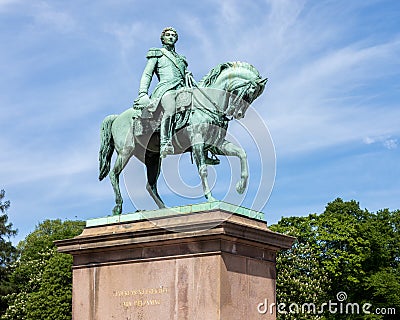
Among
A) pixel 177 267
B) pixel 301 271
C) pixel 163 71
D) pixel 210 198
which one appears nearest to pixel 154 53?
pixel 163 71

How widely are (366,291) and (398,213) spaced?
710 centimetres

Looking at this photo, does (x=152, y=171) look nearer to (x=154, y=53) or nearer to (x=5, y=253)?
(x=154, y=53)

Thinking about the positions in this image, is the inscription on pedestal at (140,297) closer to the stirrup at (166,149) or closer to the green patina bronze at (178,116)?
the green patina bronze at (178,116)

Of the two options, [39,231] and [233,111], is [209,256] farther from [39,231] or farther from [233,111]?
[39,231]

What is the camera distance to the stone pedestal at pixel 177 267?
48.0 ft

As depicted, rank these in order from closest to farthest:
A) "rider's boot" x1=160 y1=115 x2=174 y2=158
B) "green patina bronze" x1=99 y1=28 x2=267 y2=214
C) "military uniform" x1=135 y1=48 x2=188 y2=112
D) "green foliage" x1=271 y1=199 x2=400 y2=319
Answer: "green patina bronze" x1=99 y1=28 x2=267 y2=214 → "rider's boot" x1=160 y1=115 x2=174 y2=158 → "military uniform" x1=135 y1=48 x2=188 y2=112 → "green foliage" x1=271 y1=199 x2=400 y2=319

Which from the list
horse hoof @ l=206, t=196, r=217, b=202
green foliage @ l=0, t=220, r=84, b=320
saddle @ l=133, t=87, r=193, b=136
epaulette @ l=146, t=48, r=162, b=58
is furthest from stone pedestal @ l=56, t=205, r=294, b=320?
green foliage @ l=0, t=220, r=84, b=320

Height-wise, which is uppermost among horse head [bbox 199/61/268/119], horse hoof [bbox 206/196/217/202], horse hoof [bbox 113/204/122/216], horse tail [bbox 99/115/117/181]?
horse head [bbox 199/61/268/119]

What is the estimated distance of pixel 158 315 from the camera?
→ 15117 millimetres

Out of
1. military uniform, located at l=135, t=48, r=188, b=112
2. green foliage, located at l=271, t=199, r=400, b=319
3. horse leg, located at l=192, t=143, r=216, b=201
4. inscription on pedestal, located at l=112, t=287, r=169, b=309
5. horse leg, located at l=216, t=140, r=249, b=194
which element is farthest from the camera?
green foliage, located at l=271, t=199, r=400, b=319

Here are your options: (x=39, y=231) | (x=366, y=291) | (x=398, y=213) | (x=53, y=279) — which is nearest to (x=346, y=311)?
(x=366, y=291)

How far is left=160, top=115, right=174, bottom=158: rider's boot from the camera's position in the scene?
1662cm

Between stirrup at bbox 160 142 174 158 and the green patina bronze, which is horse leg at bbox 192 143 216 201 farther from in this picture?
stirrup at bbox 160 142 174 158

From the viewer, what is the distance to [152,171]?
18156 mm
